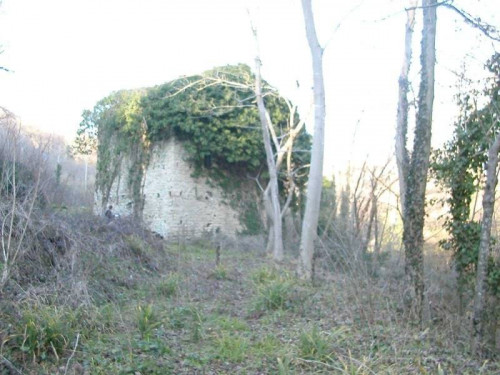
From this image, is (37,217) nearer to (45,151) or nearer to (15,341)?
(45,151)

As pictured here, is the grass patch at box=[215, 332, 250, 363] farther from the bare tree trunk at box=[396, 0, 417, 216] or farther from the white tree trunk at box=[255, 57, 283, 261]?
the white tree trunk at box=[255, 57, 283, 261]

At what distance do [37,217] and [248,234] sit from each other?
14.1 meters

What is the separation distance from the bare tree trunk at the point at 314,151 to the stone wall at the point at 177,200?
7.71m

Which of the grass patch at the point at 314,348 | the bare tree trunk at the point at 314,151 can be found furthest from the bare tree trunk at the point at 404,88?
the grass patch at the point at 314,348

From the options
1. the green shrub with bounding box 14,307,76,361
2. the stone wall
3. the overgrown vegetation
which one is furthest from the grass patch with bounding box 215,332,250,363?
the overgrown vegetation

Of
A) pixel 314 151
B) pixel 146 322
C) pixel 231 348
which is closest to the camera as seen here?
pixel 231 348

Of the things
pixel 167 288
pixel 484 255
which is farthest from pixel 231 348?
pixel 484 255

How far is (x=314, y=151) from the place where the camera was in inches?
551

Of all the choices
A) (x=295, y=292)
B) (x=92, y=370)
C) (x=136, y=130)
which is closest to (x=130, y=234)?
(x=295, y=292)

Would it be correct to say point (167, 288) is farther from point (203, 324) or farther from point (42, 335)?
point (42, 335)

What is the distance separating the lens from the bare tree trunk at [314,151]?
13812mm

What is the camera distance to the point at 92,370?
19.1ft

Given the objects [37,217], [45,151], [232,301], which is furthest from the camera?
[232,301]

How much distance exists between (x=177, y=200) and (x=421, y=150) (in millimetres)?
13387
